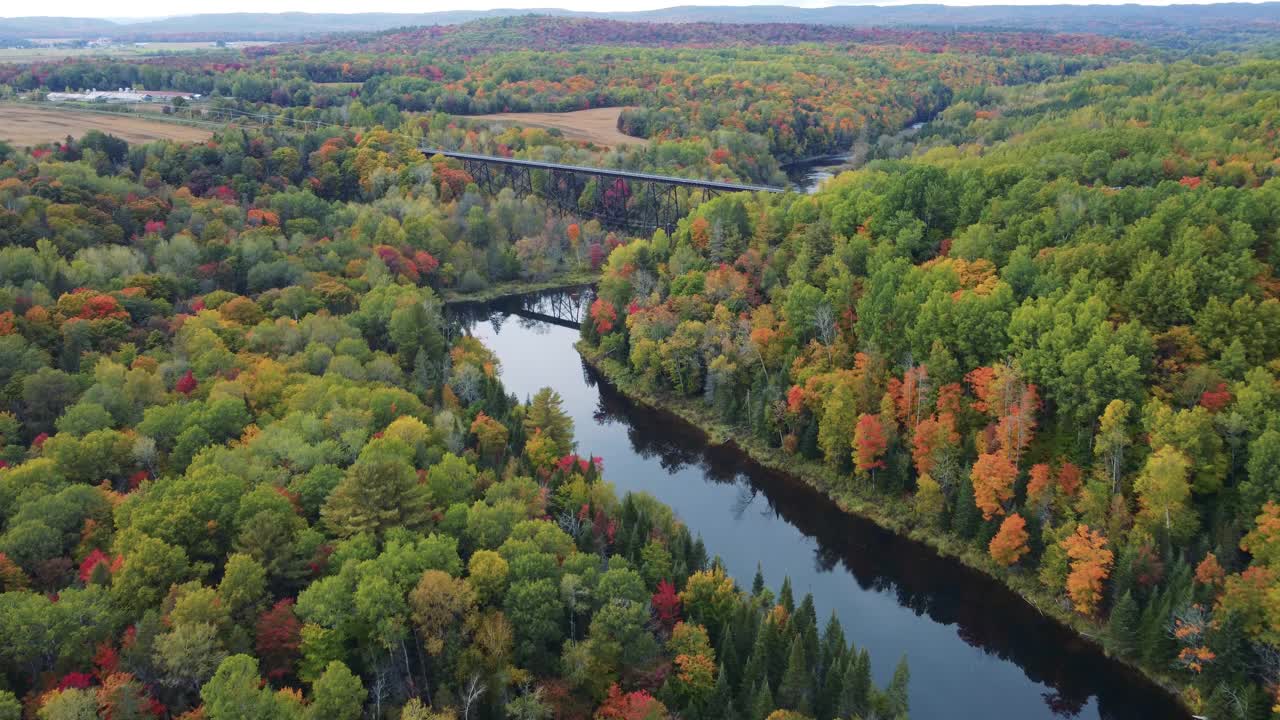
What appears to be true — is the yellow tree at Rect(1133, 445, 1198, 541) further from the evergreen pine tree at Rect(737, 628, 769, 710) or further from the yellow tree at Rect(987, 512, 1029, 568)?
the evergreen pine tree at Rect(737, 628, 769, 710)

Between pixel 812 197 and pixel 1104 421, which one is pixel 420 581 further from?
pixel 812 197

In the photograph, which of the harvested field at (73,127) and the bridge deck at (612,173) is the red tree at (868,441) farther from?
the harvested field at (73,127)

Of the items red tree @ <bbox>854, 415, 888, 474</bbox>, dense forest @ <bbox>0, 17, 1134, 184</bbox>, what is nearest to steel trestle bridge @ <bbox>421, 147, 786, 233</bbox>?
dense forest @ <bbox>0, 17, 1134, 184</bbox>

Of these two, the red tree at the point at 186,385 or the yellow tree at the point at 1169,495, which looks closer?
the yellow tree at the point at 1169,495

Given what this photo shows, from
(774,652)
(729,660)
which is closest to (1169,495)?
(774,652)

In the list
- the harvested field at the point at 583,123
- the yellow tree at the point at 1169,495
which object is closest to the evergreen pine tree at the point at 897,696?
the yellow tree at the point at 1169,495

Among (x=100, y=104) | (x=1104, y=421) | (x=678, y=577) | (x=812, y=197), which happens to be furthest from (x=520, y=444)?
(x=100, y=104)
